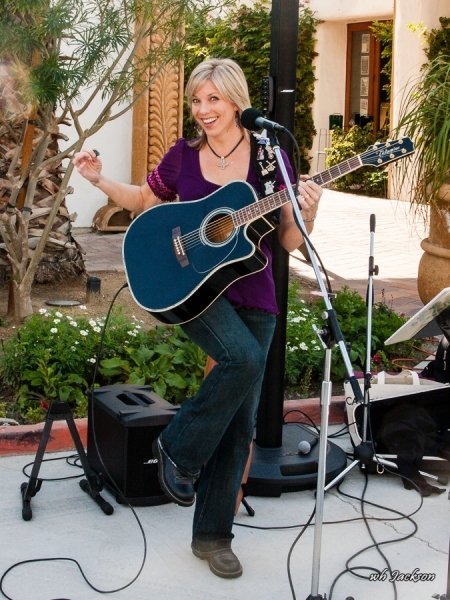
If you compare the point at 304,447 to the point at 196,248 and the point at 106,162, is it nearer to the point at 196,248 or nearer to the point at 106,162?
the point at 196,248

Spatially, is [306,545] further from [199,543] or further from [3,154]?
[3,154]

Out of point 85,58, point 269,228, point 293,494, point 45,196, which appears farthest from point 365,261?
point 269,228

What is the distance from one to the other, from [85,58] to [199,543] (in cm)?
287

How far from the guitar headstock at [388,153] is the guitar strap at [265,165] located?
0.38 m

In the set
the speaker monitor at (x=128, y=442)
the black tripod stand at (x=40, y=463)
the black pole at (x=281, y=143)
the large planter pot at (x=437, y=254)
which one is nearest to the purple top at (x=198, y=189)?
the black pole at (x=281, y=143)

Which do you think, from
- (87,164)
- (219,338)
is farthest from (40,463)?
(87,164)

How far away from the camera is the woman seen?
3477 millimetres

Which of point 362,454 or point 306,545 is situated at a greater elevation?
point 362,454

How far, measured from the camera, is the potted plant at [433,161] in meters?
6.47

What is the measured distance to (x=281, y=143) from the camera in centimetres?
437

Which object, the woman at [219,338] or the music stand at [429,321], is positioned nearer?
the woman at [219,338]

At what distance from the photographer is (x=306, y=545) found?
3.98 meters

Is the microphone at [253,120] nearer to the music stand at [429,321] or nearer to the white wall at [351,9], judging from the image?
the music stand at [429,321]

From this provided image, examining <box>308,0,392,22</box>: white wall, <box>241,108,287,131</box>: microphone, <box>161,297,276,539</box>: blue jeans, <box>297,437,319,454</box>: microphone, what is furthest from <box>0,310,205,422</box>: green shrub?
<box>308,0,392,22</box>: white wall
